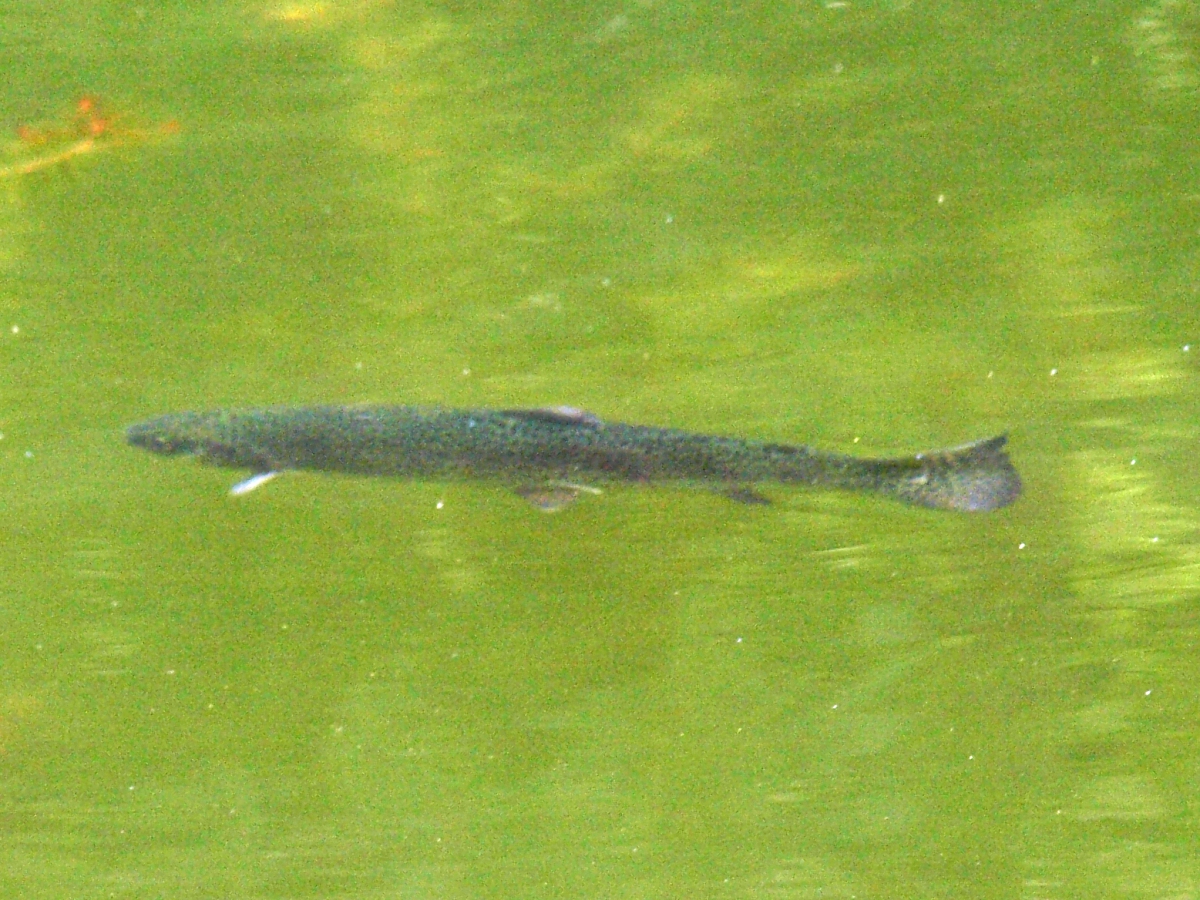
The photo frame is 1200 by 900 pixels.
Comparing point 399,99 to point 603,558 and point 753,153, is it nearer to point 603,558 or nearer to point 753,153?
point 753,153

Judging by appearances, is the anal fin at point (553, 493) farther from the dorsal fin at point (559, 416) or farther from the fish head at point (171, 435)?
the fish head at point (171, 435)

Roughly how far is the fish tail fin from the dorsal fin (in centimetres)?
94

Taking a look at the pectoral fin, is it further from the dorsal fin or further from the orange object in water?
the orange object in water

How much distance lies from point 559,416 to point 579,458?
16 centimetres

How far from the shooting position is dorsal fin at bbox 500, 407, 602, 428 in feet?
13.5

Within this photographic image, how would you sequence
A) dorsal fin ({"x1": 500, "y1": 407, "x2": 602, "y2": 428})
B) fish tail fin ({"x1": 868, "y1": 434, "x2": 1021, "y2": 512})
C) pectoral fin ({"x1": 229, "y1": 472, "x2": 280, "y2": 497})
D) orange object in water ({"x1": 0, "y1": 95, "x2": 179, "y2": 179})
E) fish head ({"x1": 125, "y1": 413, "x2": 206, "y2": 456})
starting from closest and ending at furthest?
1. dorsal fin ({"x1": 500, "y1": 407, "x2": 602, "y2": 428})
2. fish tail fin ({"x1": 868, "y1": 434, "x2": 1021, "y2": 512})
3. pectoral fin ({"x1": 229, "y1": 472, "x2": 280, "y2": 497})
4. fish head ({"x1": 125, "y1": 413, "x2": 206, "y2": 456})
5. orange object in water ({"x1": 0, "y1": 95, "x2": 179, "y2": 179})

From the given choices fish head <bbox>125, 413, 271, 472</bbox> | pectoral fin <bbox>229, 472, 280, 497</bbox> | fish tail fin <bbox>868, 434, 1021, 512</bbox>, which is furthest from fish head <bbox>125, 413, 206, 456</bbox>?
fish tail fin <bbox>868, 434, 1021, 512</bbox>

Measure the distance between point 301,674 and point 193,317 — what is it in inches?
55.6

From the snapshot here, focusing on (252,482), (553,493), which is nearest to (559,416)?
(553,493)

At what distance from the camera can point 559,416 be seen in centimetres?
413

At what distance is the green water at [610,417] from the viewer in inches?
188

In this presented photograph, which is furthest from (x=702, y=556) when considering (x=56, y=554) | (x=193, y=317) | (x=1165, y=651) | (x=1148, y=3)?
(x=1148, y=3)

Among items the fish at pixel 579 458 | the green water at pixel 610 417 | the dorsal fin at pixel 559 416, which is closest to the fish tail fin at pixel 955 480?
the fish at pixel 579 458

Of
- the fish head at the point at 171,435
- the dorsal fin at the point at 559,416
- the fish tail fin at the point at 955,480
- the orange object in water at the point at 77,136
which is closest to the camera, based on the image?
the dorsal fin at the point at 559,416
